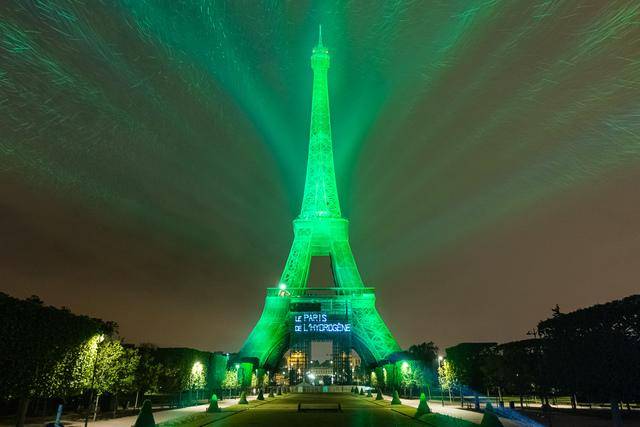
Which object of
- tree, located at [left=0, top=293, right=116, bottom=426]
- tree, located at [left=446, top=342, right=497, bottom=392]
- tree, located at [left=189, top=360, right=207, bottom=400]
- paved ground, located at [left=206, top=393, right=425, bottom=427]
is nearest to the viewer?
tree, located at [left=0, top=293, right=116, bottom=426]

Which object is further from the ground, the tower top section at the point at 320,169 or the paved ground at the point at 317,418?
the tower top section at the point at 320,169

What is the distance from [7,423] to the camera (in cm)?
2652

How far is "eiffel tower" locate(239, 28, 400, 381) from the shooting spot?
7294cm

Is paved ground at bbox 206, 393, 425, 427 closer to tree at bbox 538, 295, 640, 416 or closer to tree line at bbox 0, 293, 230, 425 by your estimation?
tree line at bbox 0, 293, 230, 425

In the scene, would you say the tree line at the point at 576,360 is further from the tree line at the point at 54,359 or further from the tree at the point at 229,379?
the tree line at the point at 54,359

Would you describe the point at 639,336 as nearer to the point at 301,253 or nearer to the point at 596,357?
the point at 596,357

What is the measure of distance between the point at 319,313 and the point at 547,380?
45.8m

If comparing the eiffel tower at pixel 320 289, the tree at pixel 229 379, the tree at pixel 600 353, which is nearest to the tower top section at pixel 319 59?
the eiffel tower at pixel 320 289

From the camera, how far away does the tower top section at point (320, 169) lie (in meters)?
78.8

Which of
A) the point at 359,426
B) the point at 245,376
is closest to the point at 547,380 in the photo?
the point at 359,426

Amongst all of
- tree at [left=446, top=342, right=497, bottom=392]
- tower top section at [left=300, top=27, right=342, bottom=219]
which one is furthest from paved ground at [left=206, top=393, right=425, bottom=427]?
tower top section at [left=300, top=27, right=342, bottom=219]

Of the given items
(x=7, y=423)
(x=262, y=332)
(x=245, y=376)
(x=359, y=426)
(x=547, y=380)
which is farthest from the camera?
(x=262, y=332)

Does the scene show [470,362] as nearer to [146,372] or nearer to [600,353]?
[600,353]

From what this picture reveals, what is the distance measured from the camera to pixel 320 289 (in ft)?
267
